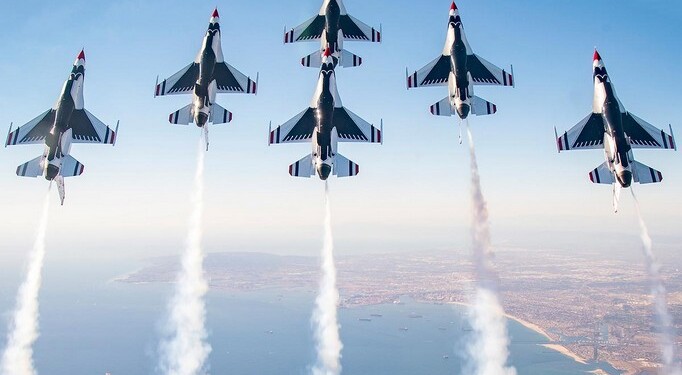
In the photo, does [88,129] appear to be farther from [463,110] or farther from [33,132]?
[463,110]

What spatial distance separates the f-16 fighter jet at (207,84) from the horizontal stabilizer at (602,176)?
121ft

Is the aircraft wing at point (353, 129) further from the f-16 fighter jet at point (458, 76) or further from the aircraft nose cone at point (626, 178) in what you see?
the aircraft nose cone at point (626, 178)

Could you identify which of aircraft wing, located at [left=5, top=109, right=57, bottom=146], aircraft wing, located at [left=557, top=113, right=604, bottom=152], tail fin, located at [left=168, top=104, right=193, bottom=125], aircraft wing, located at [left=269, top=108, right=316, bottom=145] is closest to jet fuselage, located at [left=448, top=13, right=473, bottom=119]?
aircraft wing, located at [left=557, top=113, right=604, bottom=152]

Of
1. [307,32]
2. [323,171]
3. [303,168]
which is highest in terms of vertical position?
[307,32]

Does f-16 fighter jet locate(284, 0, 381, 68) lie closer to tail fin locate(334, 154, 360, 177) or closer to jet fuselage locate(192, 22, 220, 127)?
jet fuselage locate(192, 22, 220, 127)

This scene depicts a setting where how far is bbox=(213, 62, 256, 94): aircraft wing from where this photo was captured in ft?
170

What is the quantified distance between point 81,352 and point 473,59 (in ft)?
574

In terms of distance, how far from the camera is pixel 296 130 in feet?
155

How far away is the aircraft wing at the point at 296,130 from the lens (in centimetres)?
4691

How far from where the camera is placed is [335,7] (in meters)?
55.6

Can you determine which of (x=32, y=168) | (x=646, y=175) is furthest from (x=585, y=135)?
(x=32, y=168)

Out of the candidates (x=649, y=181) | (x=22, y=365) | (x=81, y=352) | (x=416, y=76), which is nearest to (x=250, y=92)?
(x=416, y=76)

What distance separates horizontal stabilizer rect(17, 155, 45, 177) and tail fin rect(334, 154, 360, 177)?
Answer: 28.3 m

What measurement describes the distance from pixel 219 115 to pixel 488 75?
3305cm
